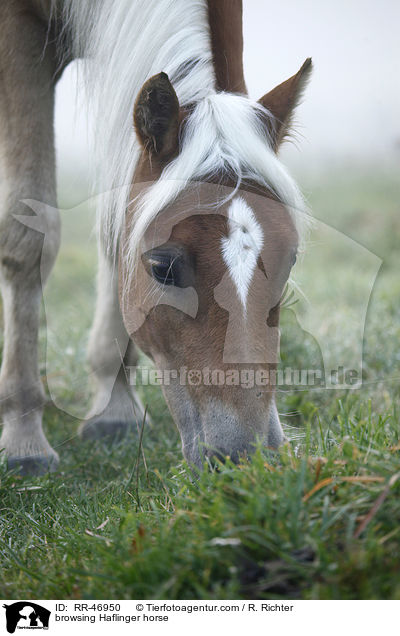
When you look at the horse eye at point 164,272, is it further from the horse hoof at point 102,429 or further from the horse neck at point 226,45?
the horse hoof at point 102,429

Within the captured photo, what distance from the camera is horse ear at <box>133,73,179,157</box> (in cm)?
194

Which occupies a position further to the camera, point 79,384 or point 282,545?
point 79,384

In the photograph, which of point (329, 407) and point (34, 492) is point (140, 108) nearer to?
point (34, 492)

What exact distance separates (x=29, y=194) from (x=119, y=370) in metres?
1.14

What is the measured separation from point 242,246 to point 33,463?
1.52 m

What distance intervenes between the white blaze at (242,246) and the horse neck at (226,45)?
64cm

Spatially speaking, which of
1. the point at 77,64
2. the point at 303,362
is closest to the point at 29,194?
the point at 77,64

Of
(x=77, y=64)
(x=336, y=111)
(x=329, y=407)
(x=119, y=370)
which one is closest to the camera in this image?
(x=77, y=64)

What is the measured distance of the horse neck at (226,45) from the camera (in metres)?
2.20

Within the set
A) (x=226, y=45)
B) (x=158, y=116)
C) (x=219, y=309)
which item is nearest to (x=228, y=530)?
(x=219, y=309)

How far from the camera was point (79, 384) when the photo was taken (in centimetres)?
361

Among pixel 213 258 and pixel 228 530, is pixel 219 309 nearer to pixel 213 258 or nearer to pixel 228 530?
pixel 213 258

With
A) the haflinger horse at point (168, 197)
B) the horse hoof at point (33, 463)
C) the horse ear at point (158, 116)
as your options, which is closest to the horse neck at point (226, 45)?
the haflinger horse at point (168, 197)

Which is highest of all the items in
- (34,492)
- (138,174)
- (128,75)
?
(128,75)
